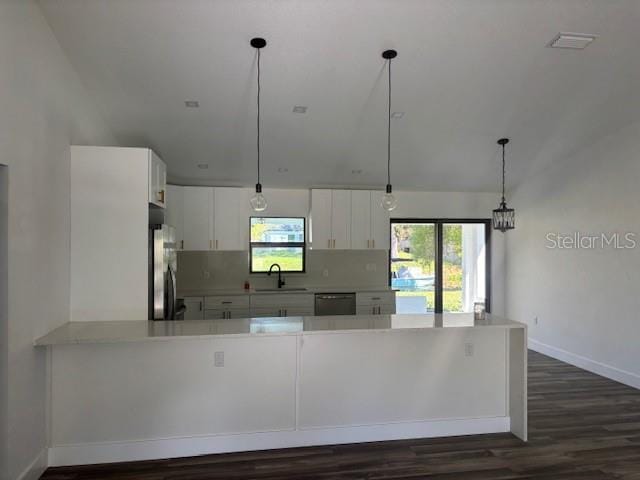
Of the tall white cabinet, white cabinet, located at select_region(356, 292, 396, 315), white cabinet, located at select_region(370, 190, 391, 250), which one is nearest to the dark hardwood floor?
the tall white cabinet

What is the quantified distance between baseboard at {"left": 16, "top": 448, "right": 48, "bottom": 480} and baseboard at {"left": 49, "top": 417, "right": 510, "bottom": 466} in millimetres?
61

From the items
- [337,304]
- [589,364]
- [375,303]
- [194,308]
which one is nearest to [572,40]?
[589,364]

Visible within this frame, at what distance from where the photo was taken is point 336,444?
317 cm

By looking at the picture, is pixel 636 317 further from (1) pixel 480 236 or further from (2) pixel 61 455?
(2) pixel 61 455

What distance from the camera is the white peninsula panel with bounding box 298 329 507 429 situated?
10.4 feet

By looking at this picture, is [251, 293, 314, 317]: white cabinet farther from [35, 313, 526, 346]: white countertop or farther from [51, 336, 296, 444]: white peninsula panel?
[51, 336, 296, 444]: white peninsula panel

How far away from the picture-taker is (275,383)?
→ 10.2 feet

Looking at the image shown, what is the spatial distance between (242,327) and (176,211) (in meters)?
3.14

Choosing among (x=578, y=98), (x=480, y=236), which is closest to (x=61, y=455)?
(x=578, y=98)

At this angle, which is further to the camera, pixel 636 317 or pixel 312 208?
pixel 312 208

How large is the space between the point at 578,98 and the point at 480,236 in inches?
121

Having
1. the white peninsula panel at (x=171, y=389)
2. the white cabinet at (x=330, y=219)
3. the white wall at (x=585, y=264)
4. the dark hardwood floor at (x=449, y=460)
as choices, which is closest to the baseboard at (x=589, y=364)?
the white wall at (x=585, y=264)

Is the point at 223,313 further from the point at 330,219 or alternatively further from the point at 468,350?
the point at 468,350

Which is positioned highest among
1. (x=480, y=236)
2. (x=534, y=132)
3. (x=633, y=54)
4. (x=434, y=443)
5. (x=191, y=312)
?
(x=633, y=54)
